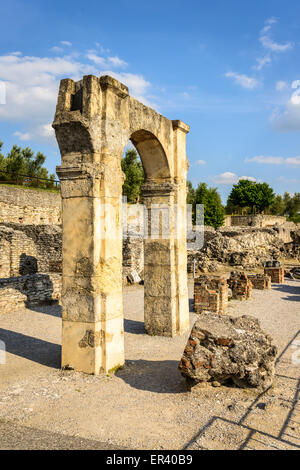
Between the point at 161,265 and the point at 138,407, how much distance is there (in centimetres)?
392

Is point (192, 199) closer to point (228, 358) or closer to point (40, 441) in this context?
point (228, 358)

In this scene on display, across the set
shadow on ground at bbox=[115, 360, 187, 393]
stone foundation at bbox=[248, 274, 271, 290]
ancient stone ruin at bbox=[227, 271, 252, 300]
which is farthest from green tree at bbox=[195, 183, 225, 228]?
shadow on ground at bbox=[115, 360, 187, 393]

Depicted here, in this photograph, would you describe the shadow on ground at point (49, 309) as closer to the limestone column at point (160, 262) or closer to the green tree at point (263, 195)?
the limestone column at point (160, 262)

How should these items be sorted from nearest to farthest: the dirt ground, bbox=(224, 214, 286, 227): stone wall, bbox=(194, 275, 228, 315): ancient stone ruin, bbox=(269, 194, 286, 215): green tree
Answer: the dirt ground → bbox=(194, 275, 228, 315): ancient stone ruin → bbox=(224, 214, 286, 227): stone wall → bbox=(269, 194, 286, 215): green tree

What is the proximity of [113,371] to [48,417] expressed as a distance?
1529mm

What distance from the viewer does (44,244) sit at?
1809 cm

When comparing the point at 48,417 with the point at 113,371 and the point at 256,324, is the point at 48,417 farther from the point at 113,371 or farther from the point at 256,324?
the point at 256,324

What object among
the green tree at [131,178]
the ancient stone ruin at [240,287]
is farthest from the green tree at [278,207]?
the ancient stone ruin at [240,287]

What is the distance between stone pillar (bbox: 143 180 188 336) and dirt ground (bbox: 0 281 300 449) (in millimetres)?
1002

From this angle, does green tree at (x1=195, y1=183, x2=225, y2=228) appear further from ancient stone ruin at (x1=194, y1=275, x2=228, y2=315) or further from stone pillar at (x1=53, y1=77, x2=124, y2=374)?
stone pillar at (x1=53, y1=77, x2=124, y2=374)

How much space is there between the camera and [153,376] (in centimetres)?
550

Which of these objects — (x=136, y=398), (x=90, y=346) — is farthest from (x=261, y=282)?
(x=136, y=398)

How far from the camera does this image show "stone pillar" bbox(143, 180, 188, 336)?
790 cm

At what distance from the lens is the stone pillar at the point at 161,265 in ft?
25.9
